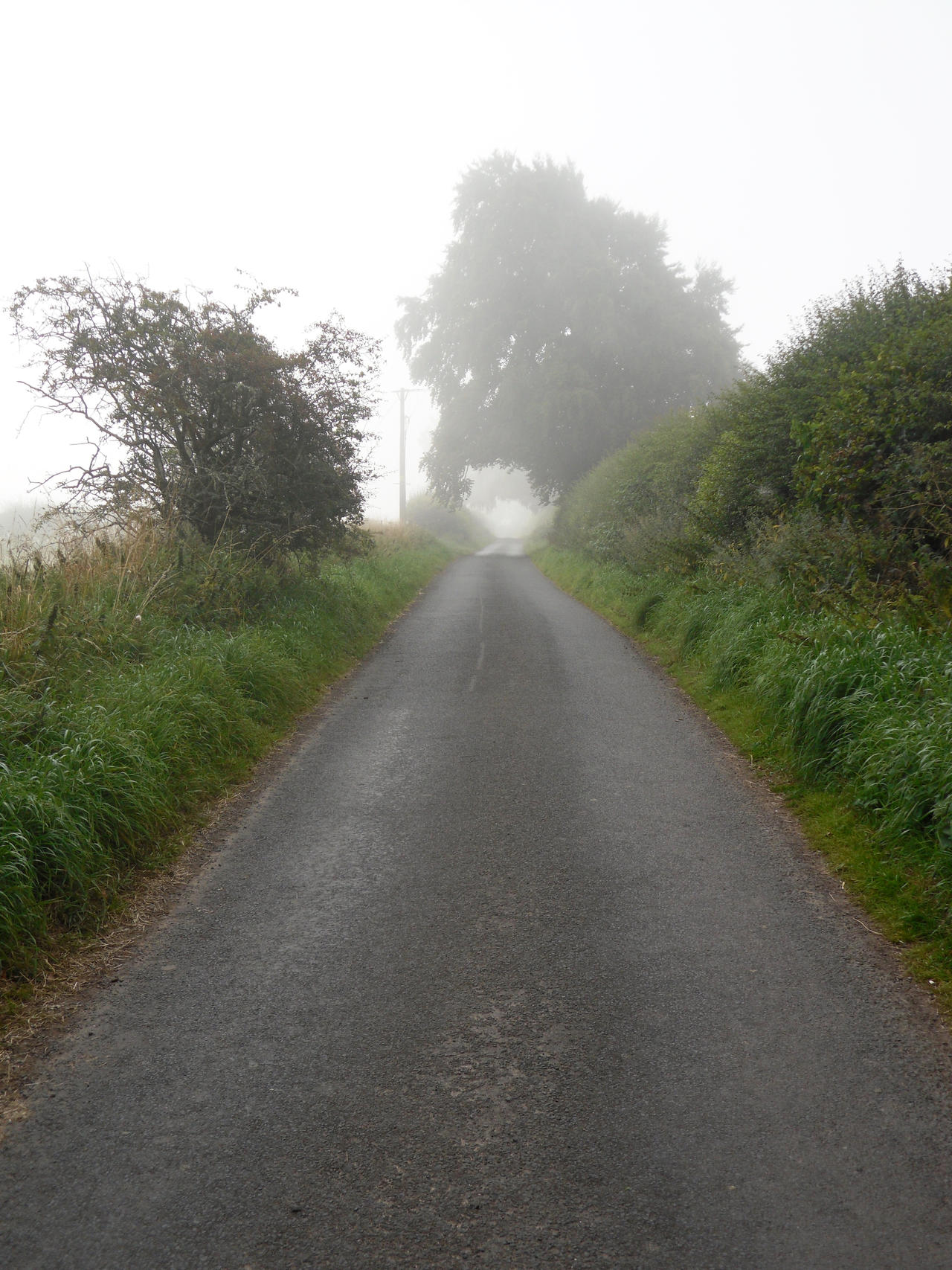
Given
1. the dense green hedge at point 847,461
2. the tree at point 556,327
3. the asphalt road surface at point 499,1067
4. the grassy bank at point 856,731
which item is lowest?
the asphalt road surface at point 499,1067

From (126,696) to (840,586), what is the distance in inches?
270

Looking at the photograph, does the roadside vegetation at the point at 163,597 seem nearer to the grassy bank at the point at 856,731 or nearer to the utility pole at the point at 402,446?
the grassy bank at the point at 856,731

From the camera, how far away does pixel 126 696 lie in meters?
6.30

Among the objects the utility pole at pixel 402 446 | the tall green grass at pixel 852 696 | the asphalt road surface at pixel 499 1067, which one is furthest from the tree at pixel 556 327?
the asphalt road surface at pixel 499 1067

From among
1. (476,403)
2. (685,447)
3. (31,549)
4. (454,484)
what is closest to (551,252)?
(476,403)

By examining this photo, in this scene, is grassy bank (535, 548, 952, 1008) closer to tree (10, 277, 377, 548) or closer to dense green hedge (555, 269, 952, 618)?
dense green hedge (555, 269, 952, 618)

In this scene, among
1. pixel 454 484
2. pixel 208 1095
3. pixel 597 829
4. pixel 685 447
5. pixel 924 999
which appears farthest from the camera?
pixel 454 484

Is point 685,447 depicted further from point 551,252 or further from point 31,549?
point 551,252

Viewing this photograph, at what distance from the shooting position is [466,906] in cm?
441

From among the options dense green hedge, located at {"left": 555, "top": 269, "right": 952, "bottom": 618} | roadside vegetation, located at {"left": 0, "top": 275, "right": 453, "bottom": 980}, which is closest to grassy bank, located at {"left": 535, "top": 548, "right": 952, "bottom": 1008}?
dense green hedge, located at {"left": 555, "top": 269, "right": 952, "bottom": 618}

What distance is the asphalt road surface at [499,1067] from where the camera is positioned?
2.43 metres

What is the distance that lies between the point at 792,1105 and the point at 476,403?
31807 mm

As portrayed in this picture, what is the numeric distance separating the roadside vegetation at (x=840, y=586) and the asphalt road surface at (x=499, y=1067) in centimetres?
50

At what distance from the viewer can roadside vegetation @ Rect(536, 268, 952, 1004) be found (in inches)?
188
